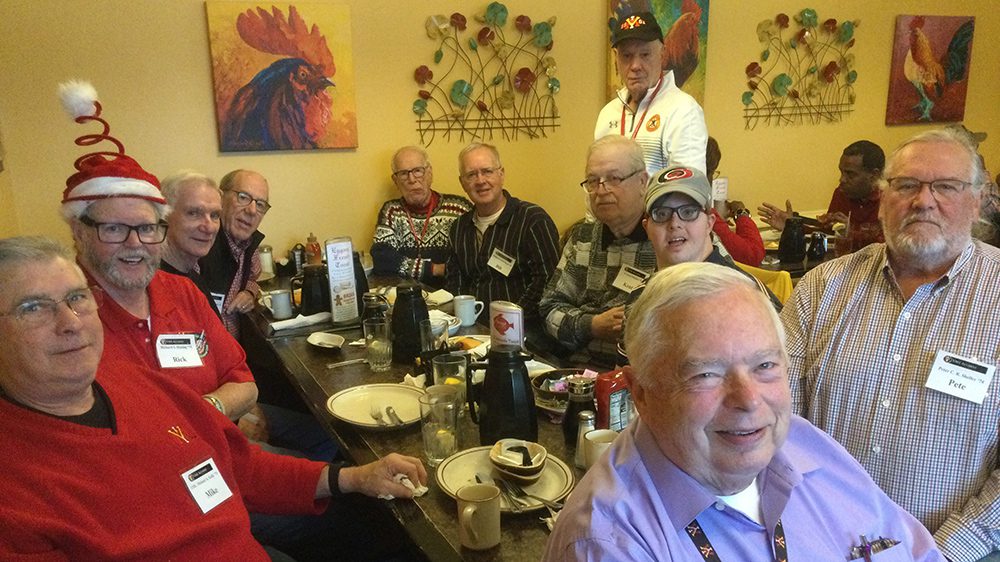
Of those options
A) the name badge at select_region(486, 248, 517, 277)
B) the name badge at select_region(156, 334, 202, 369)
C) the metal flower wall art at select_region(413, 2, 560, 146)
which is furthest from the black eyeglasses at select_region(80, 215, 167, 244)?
the metal flower wall art at select_region(413, 2, 560, 146)

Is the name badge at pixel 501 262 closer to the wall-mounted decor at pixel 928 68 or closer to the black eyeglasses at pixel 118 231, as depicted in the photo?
the black eyeglasses at pixel 118 231

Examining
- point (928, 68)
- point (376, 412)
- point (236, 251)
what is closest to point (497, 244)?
point (236, 251)

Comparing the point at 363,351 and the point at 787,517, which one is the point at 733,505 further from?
the point at 363,351

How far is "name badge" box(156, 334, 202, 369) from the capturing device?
6.34 feet

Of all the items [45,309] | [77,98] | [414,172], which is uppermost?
[77,98]

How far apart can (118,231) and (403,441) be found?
1080mm

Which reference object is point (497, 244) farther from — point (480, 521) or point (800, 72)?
point (800, 72)

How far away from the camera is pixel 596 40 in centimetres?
461

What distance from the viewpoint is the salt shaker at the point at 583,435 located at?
4.58 feet

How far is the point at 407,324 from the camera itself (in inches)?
85.6

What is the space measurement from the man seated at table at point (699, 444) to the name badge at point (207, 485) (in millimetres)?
817

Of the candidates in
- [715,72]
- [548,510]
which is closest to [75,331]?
[548,510]

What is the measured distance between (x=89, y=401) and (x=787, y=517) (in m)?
1.32

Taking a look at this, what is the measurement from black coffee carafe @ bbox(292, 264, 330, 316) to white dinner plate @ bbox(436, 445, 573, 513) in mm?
1490
